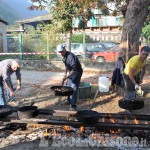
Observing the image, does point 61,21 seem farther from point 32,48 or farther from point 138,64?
point 138,64

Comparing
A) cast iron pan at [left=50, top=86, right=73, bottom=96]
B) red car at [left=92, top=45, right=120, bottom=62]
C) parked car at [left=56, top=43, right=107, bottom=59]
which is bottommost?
cast iron pan at [left=50, top=86, right=73, bottom=96]

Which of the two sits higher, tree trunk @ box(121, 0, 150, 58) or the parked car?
tree trunk @ box(121, 0, 150, 58)

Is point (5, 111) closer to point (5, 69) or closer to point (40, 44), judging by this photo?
point (5, 69)

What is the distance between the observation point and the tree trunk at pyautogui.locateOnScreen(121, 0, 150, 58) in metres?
8.23

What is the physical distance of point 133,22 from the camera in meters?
8.34

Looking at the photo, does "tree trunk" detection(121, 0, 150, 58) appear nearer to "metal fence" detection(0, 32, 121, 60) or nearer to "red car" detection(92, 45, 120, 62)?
"metal fence" detection(0, 32, 121, 60)

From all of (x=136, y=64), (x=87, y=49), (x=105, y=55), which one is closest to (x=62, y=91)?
(x=136, y=64)

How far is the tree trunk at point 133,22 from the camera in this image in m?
8.23

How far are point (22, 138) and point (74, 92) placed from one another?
2165 millimetres

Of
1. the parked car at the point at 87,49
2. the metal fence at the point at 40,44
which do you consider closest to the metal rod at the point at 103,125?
the parked car at the point at 87,49

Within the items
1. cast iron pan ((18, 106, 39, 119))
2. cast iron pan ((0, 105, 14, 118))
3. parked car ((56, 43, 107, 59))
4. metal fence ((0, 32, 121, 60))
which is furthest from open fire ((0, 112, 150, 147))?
metal fence ((0, 32, 121, 60))

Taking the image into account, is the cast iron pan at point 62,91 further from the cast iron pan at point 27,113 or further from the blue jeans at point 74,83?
the cast iron pan at point 27,113

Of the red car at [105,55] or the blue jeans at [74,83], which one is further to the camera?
the red car at [105,55]

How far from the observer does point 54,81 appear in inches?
475
